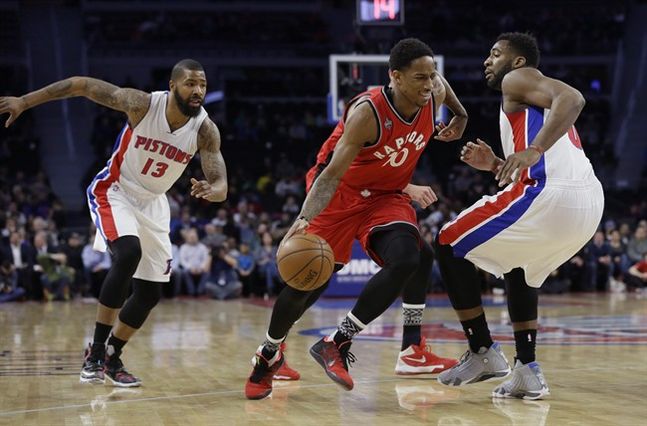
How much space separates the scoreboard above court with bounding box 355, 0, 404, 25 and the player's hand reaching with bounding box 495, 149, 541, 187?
30.7ft

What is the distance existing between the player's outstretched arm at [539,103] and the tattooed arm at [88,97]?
2.36m

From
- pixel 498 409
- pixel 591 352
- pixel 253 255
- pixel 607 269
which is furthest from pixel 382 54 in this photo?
pixel 498 409

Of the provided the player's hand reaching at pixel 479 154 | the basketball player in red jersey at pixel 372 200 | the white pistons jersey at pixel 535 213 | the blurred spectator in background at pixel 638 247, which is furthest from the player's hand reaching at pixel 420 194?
the blurred spectator in background at pixel 638 247

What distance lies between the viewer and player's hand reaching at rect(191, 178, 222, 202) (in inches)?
220

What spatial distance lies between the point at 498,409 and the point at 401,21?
962 centimetres

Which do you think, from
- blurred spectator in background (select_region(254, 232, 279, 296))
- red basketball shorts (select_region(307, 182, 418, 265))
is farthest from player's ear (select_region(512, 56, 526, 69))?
blurred spectator in background (select_region(254, 232, 279, 296))

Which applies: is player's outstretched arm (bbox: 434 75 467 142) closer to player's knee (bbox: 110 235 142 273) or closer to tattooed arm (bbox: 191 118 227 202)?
tattooed arm (bbox: 191 118 227 202)

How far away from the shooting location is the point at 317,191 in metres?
5.29

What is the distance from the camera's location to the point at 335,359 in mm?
5297

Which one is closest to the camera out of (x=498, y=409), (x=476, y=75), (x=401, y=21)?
(x=498, y=409)

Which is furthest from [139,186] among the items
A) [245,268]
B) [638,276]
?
[638,276]

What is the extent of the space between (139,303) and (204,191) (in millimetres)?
1123

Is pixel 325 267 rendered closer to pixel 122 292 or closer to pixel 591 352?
pixel 122 292

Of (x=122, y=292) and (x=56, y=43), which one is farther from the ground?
(x=56, y=43)
